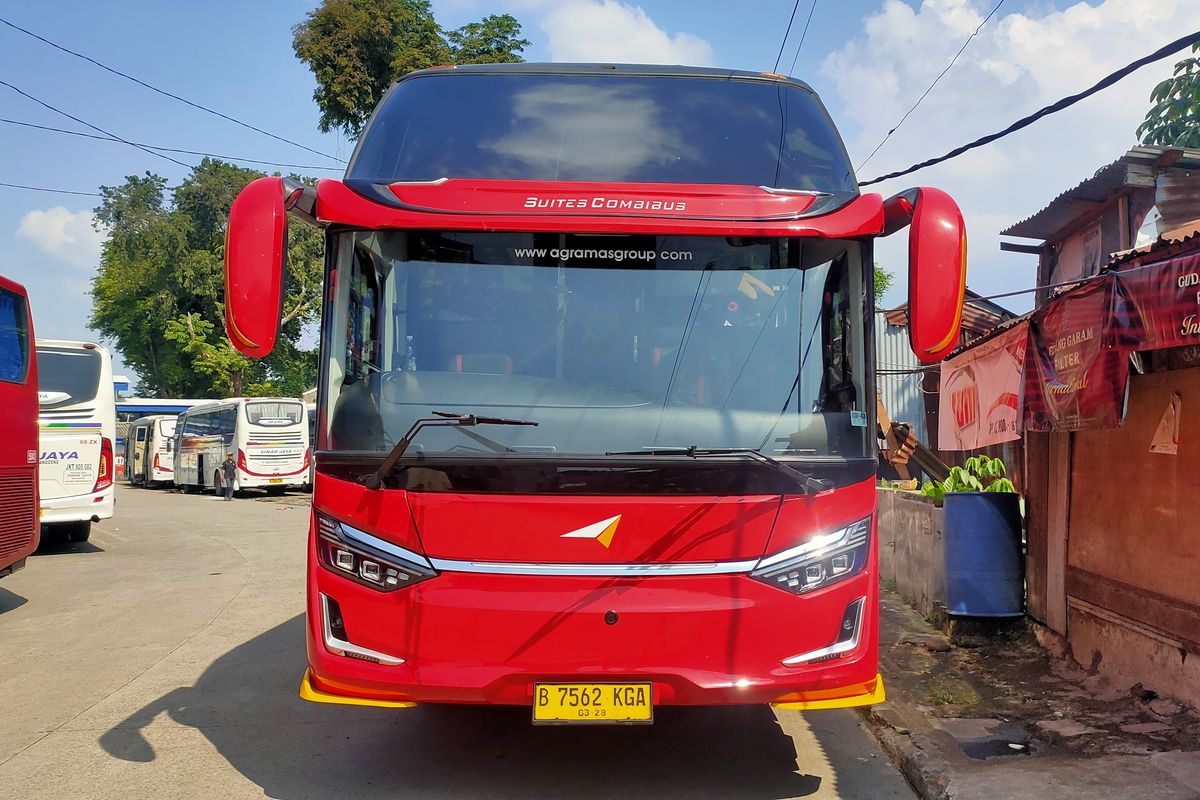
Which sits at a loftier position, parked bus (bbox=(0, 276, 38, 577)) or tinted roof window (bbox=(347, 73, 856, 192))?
tinted roof window (bbox=(347, 73, 856, 192))

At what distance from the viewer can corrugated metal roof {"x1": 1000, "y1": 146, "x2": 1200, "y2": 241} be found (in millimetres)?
11000

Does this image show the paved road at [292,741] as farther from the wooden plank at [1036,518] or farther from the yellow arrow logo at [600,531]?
the wooden plank at [1036,518]

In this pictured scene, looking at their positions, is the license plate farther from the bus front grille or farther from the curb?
the bus front grille

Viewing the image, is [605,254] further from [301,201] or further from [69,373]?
[69,373]

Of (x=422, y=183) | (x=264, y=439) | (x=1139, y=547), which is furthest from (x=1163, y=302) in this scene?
(x=264, y=439)

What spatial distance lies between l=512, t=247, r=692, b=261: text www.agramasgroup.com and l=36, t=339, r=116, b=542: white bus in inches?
438

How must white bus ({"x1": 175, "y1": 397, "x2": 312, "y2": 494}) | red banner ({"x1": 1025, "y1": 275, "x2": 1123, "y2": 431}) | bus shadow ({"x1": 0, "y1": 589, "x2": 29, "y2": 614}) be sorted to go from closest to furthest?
red banner ({"x1": 1025, "y1": 275, "x2": 1123, "y2": 431}) < bus shadow ({"x1": 0, "y1": 589, "x2": 29, "y2": 614}) < white bus ({"x1": 175, "y1": 397, "x2": 312, "y2": 494})

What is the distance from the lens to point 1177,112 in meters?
12.8

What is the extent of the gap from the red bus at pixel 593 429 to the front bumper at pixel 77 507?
10.8 metres

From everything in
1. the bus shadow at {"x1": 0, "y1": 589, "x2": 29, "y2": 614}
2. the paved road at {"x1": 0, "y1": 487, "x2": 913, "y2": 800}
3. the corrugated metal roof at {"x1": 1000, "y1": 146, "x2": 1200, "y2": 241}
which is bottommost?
the bus shadow at {"x1": 0, "y1": 589, "x2": 29, "y2": 614}

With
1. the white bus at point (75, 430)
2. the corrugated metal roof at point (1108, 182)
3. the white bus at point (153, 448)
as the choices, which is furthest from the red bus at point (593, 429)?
the white bus at point (153, 448)

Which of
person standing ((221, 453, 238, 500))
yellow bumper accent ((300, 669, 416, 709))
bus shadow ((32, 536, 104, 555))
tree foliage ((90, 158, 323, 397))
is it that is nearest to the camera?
yellow bumper accent ((300, 669, 416, 709))

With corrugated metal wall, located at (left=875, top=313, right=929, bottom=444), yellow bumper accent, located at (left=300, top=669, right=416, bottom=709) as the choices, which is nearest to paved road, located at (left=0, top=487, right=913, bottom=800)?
yellow bumper accent, located at (left=300, top=669, right=416, bottom=709)

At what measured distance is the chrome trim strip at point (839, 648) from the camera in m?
4.00
